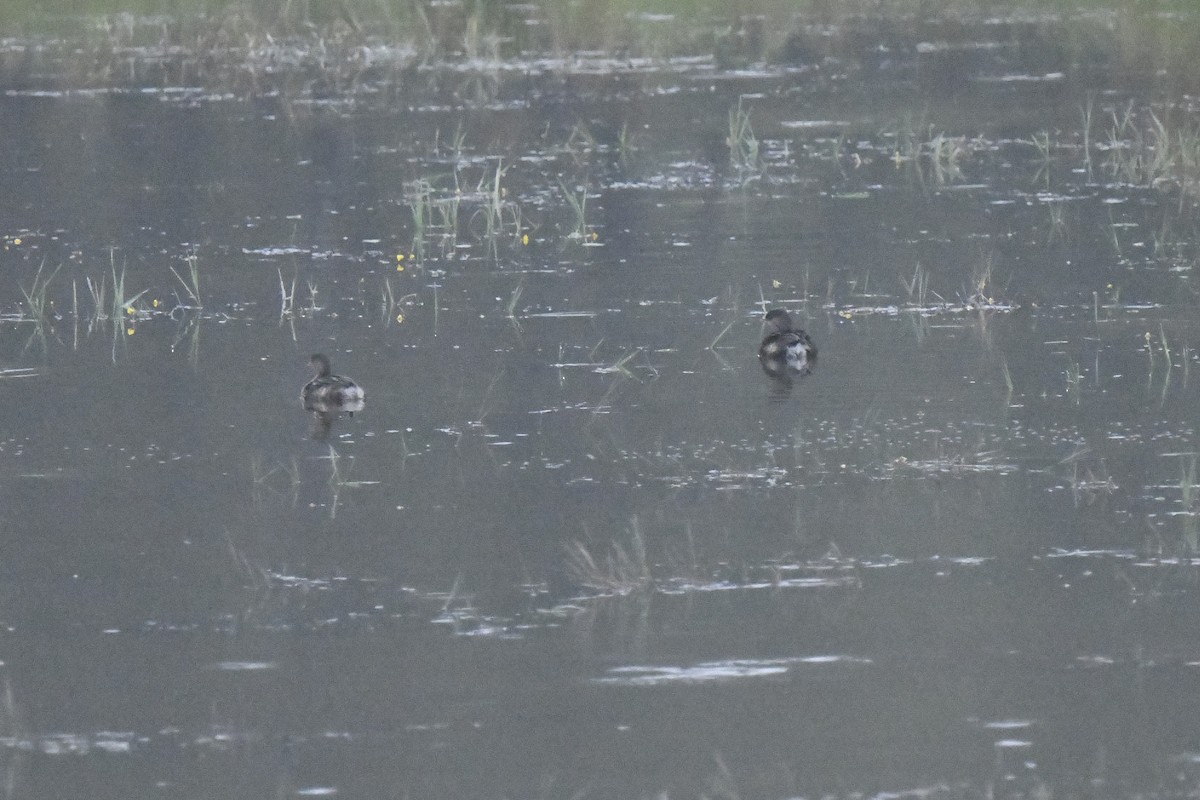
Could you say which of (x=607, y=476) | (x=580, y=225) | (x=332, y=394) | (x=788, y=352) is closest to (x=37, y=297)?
(x=580, y=225)

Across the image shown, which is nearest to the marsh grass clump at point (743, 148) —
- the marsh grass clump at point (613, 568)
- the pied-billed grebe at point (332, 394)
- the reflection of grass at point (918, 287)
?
the reflection of grass at point (918, 287)

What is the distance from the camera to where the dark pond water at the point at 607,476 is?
5.52m

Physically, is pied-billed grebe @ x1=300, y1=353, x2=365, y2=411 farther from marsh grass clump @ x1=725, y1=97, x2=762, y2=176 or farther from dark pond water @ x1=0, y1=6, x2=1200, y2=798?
marsh grass clump @ x1=725, y1=97, x2=762, y2=176

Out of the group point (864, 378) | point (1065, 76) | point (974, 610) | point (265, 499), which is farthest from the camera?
point (1065, 76)

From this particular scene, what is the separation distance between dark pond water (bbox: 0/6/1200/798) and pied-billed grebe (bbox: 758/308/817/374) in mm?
148

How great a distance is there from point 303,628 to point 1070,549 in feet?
7.13

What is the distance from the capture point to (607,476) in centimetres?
784

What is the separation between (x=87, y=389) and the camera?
9.50 meters

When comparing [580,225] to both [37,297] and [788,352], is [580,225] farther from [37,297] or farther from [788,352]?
[788,352]

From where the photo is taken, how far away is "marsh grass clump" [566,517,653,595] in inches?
261

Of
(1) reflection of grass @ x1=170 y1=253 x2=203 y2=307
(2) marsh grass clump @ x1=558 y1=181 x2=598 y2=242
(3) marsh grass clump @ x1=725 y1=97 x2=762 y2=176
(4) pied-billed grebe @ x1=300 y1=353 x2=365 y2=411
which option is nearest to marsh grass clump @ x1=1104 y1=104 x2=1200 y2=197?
(3) marsh grass clump @ x1=725 y1=97 x2=762 y2=176

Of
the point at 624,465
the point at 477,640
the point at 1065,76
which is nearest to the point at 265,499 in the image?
the point at 624,465

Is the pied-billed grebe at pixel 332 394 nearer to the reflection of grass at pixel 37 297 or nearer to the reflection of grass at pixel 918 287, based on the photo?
the reflection of grass at pixel 37 297

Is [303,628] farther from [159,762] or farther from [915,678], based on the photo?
[915,678]
